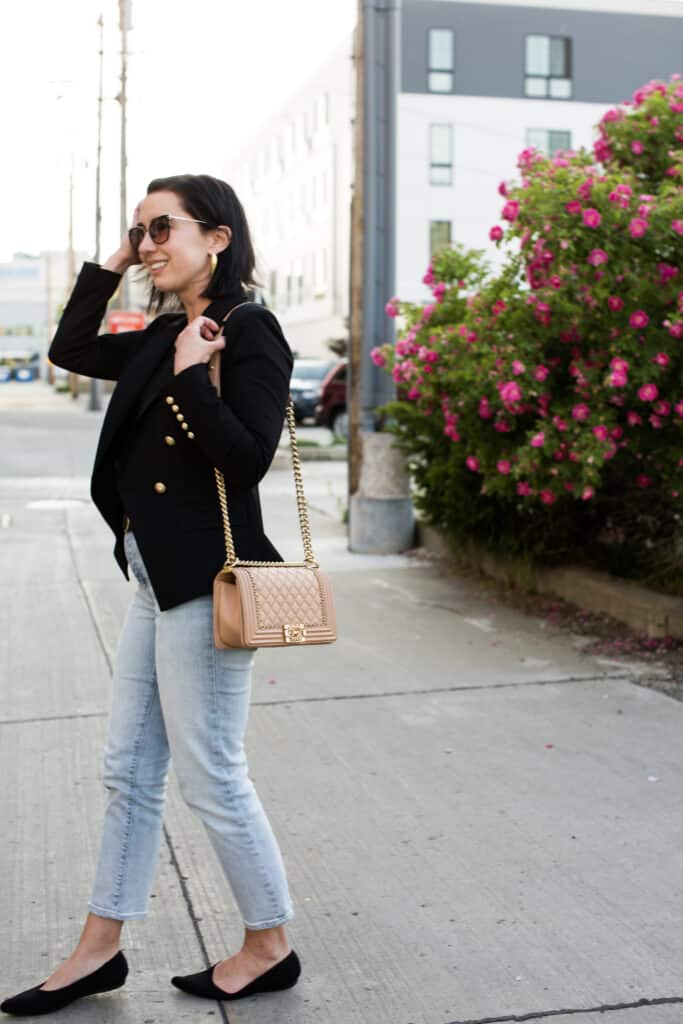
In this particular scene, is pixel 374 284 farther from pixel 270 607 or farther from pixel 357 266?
pixel 270 607

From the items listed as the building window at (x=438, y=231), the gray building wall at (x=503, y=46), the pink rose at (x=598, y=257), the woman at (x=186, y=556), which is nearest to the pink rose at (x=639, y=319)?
the pink rose at (x=598, y=257)

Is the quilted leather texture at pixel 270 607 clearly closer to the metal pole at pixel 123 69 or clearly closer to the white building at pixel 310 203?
the metal pole at pixel 123 69

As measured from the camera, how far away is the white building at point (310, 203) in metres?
47.6

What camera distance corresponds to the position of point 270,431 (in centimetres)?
295

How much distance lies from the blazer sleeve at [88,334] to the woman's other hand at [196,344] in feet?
1.25

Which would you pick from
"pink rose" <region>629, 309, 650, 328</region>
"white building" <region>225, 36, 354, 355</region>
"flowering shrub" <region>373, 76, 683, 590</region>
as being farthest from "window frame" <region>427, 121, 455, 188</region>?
"pink rose" <region>629, 309, 650, 328</region>

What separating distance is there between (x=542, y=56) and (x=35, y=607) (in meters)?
37.4

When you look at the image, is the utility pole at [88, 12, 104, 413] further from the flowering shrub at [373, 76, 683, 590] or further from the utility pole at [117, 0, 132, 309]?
the flowering shrub at [373, 76, 683, 590]

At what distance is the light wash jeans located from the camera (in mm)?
3014

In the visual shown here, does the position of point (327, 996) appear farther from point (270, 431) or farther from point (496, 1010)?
point (270, 431)

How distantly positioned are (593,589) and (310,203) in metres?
46.8

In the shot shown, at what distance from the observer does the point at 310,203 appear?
52.7 m

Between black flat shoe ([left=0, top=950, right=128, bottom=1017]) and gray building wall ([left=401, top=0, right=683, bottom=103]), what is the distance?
127 feet

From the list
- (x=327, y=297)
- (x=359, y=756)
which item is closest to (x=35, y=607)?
(x=359, y=756)
